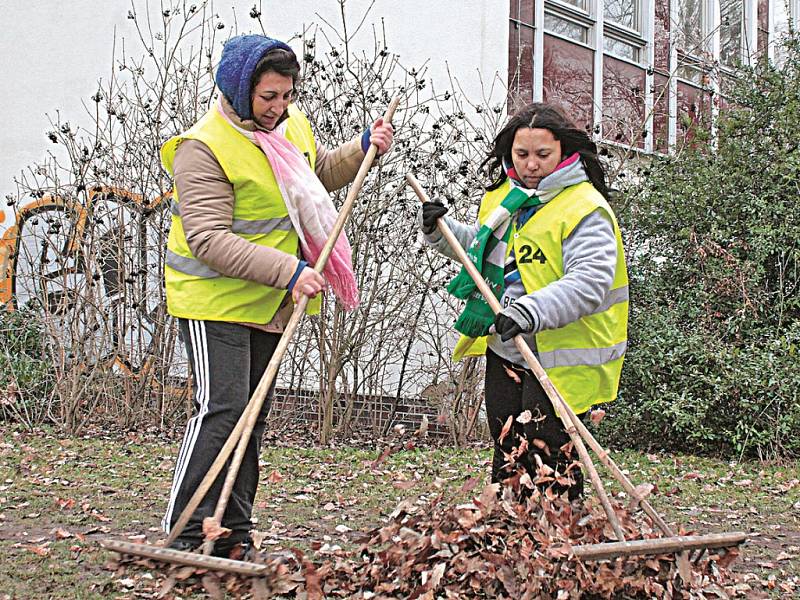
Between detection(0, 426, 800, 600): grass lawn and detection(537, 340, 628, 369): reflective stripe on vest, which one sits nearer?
detection(537, 340, 628, 369): reflective stripe on vest

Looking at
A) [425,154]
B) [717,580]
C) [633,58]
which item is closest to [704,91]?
[633,58]

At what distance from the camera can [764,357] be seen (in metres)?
7.61

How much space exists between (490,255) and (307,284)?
2.99 feet

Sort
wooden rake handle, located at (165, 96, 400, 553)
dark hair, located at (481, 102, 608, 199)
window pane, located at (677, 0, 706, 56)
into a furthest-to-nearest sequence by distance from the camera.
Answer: window pane, located at (677, 0, 706, 56) < dark hair, located at (481, 102, 608, 199) < wooden rake handle, located at (165, 96, 400, 553)


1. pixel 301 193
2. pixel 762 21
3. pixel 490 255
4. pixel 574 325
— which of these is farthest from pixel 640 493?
pixel 762 21

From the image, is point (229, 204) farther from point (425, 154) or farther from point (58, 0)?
point (58, 0)

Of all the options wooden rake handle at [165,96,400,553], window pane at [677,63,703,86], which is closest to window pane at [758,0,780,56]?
window pane at [677,63,703,86]

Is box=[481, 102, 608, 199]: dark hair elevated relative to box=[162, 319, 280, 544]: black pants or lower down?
elevated

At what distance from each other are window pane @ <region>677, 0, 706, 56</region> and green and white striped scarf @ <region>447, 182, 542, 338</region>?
25.5 feet

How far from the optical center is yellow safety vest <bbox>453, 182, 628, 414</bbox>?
12.6 ft

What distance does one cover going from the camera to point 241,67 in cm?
361

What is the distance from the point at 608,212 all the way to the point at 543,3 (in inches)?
254

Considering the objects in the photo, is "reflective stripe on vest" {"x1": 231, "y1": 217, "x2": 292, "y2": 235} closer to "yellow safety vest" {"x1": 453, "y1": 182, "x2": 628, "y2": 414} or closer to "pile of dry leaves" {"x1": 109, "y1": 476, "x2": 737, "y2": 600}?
"yellow safety vest" {"x1": 453, "y1": 182, "x2": 628, "y2": 414}

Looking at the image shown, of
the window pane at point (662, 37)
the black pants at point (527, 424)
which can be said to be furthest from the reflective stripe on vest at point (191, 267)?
the window pane at point (662, 37)
